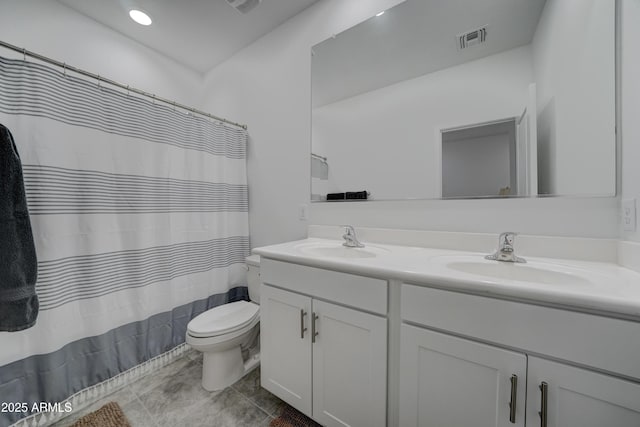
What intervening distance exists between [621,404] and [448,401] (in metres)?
0.40

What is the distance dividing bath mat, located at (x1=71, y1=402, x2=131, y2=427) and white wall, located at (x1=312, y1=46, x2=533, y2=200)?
1.74 metres

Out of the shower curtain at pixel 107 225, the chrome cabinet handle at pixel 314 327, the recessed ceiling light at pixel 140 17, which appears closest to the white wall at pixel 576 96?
the chrome cabinet handle at pixel 314 327

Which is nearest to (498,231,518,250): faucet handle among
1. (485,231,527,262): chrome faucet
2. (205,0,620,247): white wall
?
(485,231,527,262): chrome faucet

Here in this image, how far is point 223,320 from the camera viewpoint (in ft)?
4.85

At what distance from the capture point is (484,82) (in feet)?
3.82

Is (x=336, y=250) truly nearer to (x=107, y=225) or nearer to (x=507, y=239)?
(x=507, y=239)

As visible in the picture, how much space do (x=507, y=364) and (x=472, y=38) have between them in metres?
1.47

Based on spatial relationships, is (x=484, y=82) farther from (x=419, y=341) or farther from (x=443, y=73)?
(x=419, y=341)

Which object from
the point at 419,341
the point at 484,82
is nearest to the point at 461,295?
the point at 419,341

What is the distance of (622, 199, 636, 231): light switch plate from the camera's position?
834 mm

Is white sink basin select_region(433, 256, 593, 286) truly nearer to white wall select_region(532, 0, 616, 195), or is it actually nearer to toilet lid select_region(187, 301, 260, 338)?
white wall select_region(532, 0, 616, 195)

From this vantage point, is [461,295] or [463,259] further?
[463,259]

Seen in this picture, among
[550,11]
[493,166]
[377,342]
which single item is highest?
[550,11]

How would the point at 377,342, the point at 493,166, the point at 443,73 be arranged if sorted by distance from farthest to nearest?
the point at 443,73 → the point at 493,166 → the point at 377,342
